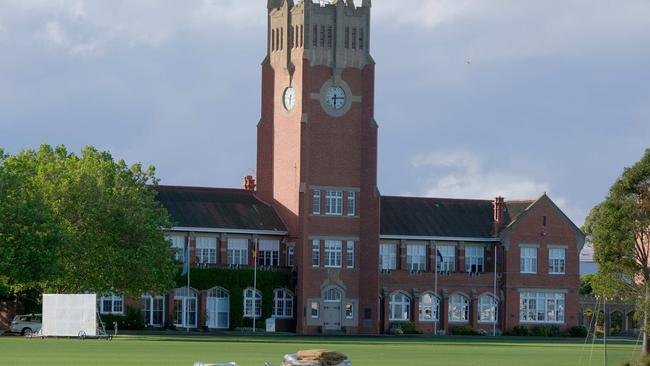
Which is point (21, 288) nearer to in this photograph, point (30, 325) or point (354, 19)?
point (30, 325)

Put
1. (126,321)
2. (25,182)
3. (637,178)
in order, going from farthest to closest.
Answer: (126,321) < (25,182) < (637,178)

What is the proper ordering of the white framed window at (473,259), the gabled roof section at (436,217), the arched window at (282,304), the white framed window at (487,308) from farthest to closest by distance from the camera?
the white framed window at (473,259), the white framed window at (487,308), the gabled roof section at (436,217), the arched window at (282,304)

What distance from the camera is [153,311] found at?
4040 inches

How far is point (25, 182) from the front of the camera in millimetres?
85312

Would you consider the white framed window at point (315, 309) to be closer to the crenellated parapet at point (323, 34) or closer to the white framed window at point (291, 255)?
the white framed window at point (291, 255)

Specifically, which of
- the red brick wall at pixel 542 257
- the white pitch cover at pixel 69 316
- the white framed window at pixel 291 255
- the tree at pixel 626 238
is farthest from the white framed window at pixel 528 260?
the tree at pixel 626 238

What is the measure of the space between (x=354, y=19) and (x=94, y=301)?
36590mm

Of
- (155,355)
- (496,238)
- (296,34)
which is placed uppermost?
(296,34)

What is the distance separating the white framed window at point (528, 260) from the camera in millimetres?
113875

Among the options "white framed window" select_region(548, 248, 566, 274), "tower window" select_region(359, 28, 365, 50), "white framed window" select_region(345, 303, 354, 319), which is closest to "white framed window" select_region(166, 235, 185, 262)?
"white framed window" select_region(345, 303, 354, 319)

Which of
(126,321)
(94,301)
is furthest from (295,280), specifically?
(94,301)

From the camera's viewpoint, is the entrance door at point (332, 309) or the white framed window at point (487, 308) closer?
the entrance door at point (332, 309)

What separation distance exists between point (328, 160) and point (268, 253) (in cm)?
754

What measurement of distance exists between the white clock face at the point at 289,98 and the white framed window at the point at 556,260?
22.0 meters
